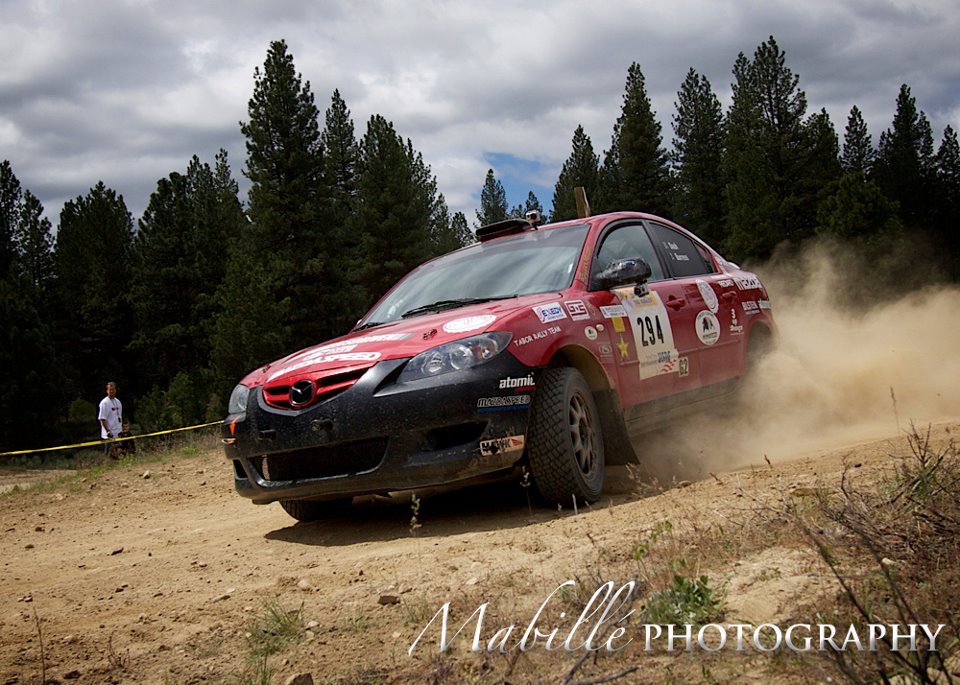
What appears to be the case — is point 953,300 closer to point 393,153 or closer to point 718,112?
point 393,153

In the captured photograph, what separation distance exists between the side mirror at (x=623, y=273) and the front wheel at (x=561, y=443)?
746 mm

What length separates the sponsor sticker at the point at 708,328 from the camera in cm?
642

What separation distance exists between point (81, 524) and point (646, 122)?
2044 inches

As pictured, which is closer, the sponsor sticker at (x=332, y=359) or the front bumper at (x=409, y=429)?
the front bumper at (x=409, y=429)

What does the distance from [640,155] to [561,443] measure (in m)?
52.5

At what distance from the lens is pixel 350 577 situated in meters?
3.94

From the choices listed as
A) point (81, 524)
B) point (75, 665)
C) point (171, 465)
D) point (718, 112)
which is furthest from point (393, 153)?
point (75, 665)

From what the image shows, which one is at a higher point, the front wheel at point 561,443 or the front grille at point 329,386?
the front grille at point 329,386

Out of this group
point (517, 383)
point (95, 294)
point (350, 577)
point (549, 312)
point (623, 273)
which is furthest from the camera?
point (95, 294)

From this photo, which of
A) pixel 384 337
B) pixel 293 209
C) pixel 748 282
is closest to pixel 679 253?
pixel 748 282

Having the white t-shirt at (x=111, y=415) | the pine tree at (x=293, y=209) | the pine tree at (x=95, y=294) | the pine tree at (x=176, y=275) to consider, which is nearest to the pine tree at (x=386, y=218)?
the pine tree at (x=293, y=209)

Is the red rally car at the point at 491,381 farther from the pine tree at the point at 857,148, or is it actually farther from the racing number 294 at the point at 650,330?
the pine tree at the point at 857,148

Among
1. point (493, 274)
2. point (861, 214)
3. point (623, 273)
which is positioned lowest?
point (623, 273)

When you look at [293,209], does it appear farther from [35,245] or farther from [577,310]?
[577,310]
